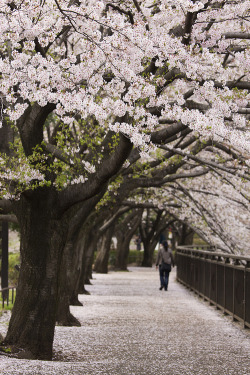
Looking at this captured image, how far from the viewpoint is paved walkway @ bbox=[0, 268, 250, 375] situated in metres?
8.85

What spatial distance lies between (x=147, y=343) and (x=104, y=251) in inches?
998

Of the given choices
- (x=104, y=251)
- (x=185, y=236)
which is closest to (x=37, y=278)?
(x=104, y=251)

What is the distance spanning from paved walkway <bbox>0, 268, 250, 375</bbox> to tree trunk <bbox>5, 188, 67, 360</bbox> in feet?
1.97

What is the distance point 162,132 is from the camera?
385 inches

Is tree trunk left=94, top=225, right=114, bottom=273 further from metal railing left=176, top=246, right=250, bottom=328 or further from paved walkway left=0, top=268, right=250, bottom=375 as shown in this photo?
paved walkway left=0, top=268, right=250, bottom=375

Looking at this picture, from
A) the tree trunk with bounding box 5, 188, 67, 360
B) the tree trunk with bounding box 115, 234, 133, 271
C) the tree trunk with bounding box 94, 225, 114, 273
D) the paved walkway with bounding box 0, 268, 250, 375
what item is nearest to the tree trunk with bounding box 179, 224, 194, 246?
the tree trunk with bounding box 115, 234, 133, 271

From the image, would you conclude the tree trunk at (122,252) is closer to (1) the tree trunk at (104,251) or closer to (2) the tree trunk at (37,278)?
(1) the tree trunk at (104,251)

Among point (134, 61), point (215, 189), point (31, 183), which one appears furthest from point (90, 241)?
point (134, 61)

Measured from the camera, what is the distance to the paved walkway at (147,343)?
885 cm

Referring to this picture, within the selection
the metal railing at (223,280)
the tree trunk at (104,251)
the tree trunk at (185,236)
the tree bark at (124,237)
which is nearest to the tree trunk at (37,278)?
the metal railing at (223,280)

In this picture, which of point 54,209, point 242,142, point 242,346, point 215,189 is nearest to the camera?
point 242,142

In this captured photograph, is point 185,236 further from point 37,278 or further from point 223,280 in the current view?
point 37,278

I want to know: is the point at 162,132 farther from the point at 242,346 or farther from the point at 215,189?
the point at 215,189

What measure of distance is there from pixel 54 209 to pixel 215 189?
1434 cm
